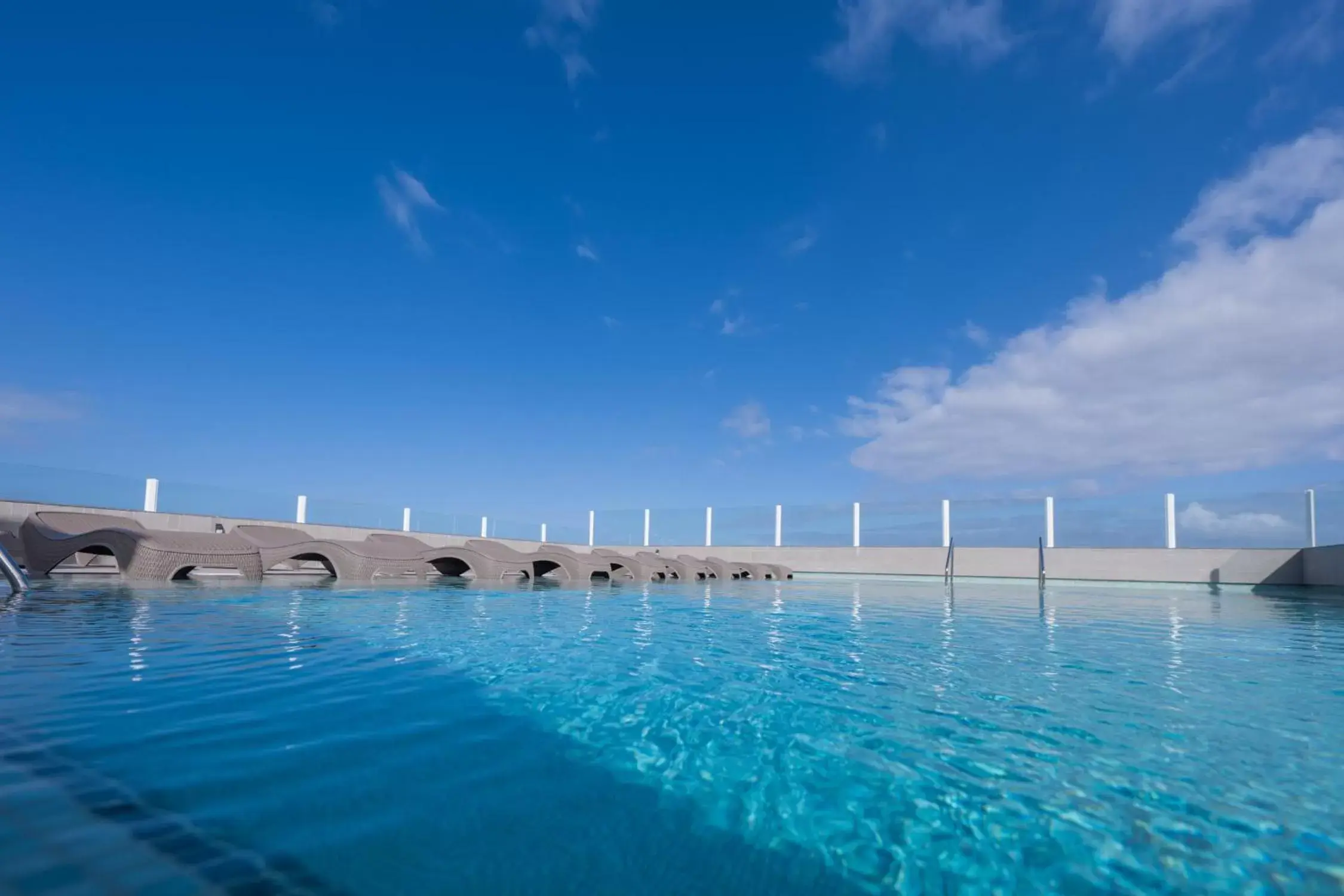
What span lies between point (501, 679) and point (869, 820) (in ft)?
7.39

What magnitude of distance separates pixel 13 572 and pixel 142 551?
2485 mm

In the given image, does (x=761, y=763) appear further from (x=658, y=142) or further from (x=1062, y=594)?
(x=658, y=142)

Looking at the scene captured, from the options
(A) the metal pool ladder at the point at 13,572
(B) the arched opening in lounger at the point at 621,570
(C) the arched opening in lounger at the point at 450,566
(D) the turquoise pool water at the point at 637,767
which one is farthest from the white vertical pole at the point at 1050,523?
(A) the metal pool ladder at the point at 13,572

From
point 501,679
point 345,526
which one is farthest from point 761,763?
point 345,526

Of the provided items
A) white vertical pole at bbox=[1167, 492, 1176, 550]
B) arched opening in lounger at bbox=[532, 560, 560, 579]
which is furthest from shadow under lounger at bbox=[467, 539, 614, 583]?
white vertical pole at bbox=[1167, 492, 1176, 550]

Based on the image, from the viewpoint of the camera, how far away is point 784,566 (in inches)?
816

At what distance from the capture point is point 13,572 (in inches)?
205

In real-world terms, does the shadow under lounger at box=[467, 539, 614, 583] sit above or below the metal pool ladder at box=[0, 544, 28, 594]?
below

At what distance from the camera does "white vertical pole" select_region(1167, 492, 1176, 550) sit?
54.3ft

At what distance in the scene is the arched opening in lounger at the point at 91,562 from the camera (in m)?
7.91

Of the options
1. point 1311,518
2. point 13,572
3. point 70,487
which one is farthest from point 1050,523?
point 70,487

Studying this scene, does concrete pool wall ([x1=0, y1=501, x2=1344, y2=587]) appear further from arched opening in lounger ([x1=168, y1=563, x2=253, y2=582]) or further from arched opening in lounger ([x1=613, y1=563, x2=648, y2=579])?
arched opening in lounger ([x1=613, y1=563, x2=648, y2=579])

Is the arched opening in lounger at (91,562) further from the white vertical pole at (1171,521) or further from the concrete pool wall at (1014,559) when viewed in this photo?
the white vertical pole at (1171,521)

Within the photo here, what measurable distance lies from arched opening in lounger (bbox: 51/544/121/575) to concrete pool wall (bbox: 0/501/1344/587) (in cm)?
129
